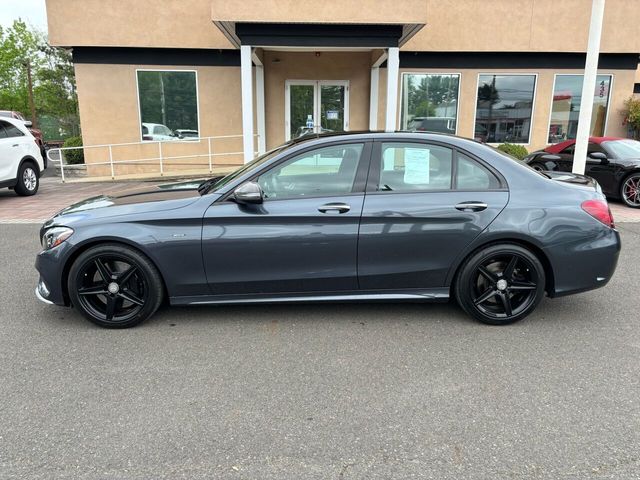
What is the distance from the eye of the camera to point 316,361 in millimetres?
3543

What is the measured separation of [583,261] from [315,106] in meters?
11.5

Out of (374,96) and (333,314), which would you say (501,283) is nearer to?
(333,314)

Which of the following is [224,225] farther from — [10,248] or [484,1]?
[484,1]

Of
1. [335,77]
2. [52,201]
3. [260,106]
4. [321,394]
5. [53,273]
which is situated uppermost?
[335,77]

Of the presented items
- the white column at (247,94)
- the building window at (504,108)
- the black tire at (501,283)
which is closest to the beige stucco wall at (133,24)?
the white column at (247,94)

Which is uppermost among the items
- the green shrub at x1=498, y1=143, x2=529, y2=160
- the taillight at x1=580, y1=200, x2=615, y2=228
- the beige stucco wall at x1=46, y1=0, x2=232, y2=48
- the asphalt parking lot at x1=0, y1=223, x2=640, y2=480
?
the beige stucco wall at x1=46, y1=0, x2=232, y2=48

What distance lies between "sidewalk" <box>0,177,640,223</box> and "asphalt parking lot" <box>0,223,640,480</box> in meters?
4.57

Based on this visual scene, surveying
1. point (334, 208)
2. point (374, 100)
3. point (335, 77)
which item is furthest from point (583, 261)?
point (335, 77)

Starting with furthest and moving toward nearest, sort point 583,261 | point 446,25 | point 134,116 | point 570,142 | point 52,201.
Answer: point 134,116, point 446,25, point 570,142, point 52,201, point 583,261

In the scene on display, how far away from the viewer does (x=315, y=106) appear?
1450 cm

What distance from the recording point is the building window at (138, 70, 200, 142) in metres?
13.9

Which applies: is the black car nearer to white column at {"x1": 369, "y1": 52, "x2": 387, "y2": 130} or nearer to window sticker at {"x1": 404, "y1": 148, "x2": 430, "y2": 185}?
white column at {"x1": 369, "y1": 52, "x2": 387, "y2": 130}

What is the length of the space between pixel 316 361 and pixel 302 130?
38.6ft

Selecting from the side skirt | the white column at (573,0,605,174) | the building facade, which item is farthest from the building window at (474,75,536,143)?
the side skirt
